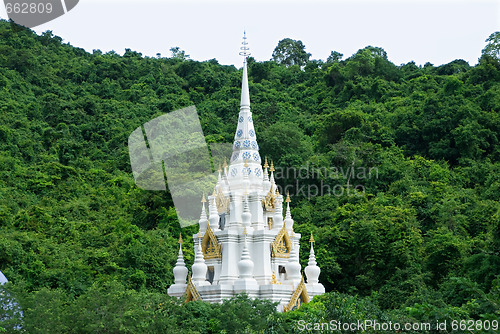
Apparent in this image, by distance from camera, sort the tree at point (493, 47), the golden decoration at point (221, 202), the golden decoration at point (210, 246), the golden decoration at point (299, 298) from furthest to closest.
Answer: the tree at point (493, 47) < the golden decoration at point (221, 202) < the golden decoration at point (210, 246) < the golden decoration at point (299, 298)

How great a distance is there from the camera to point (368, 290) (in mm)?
30594

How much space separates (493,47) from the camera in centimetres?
5312

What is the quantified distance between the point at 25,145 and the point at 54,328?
25.9m

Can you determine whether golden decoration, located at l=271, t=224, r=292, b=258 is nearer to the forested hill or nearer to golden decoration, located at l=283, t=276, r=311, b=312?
golden decoration, located at l=283, t=276, r=311, b=312

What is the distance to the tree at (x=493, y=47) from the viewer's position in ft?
173

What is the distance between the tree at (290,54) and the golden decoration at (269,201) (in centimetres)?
5174

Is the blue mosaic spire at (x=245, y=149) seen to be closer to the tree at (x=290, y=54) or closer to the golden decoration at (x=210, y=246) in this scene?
the golden decoration at (x=210, y=246)

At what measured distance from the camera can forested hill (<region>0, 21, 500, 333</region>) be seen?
20.4m

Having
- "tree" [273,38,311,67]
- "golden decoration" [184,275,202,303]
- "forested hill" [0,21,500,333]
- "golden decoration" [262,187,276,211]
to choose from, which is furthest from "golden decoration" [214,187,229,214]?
"tree" [273,38,311,67]

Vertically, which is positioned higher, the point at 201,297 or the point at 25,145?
the point at 25,145

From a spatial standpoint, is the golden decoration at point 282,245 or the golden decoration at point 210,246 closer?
the golden decoration at point 282,245

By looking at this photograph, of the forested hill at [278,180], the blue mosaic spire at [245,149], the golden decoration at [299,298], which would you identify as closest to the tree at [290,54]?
the forested hill at [278,180]

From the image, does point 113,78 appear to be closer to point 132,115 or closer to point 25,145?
point 132,115

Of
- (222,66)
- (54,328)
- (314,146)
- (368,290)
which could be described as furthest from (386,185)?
(222,66)
